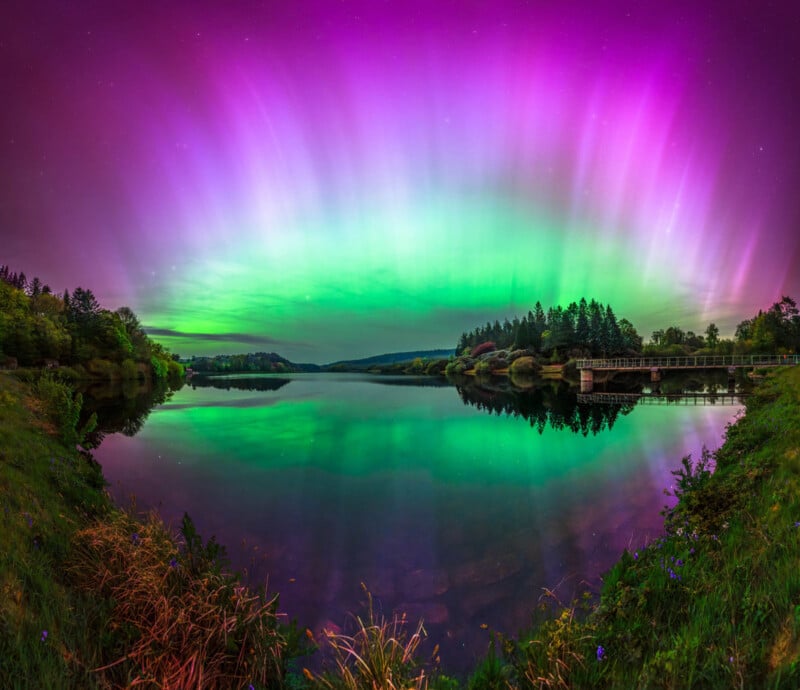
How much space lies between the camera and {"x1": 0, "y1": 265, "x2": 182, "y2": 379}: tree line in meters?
54.2

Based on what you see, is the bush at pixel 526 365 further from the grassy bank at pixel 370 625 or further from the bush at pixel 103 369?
the grassy bank at pixel 370 625

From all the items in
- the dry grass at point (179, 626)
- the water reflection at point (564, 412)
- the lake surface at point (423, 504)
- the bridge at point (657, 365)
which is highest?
the bridge at point (657, 365)

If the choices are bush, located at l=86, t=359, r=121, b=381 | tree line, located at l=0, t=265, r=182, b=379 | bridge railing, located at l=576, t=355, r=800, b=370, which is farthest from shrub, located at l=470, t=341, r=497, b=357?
bush, located at l=86, t=359, r=121, b=381

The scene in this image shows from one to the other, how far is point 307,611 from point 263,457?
1163 centimetres

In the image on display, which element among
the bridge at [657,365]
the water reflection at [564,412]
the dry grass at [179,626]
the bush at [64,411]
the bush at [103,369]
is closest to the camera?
the dry grass at [179,626]

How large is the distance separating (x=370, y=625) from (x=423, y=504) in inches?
265

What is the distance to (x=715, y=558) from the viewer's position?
183 inches

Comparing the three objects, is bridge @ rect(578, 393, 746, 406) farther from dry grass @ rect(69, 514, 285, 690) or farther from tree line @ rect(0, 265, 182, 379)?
tree line @ rect(0, 265, 182, 379)

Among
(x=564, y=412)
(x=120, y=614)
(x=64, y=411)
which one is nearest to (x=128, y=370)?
(x=64, y=411)

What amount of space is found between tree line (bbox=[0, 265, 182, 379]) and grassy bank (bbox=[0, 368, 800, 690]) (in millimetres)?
61987

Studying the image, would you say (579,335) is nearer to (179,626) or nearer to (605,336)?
(605,336)

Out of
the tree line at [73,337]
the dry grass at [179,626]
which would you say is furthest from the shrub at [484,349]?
the dry grass at [179,626]

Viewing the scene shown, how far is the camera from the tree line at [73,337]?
54222mm

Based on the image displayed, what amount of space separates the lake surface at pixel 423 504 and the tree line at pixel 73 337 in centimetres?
5157
